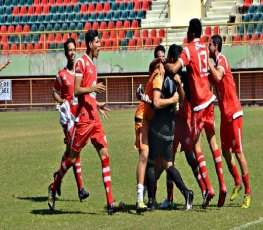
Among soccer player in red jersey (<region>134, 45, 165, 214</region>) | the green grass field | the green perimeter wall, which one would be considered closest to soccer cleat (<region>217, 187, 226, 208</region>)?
the green grass field

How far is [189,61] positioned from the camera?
12156mm

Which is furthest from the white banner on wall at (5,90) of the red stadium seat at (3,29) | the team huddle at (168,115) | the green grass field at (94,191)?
the team huddle at (168,115)

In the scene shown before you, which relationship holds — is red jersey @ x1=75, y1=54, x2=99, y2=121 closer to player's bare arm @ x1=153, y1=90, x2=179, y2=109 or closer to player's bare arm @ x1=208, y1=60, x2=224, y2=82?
player's bare arm @ x1=153, y1=90, x2=179, y2=109

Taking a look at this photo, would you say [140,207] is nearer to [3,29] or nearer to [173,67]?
[173,67]

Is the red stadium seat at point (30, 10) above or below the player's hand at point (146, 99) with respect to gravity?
above

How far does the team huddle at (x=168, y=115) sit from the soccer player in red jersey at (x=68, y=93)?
0.83 m

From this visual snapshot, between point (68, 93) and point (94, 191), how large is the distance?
61.3 inches

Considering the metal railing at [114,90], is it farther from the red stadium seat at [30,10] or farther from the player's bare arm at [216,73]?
the player's bare arm at [216,73]

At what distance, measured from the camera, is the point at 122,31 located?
4081 cm

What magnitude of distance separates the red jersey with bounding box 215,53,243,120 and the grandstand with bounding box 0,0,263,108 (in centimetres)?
2536

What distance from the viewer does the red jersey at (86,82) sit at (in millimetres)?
12039

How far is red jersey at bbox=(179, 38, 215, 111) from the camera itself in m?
12.2

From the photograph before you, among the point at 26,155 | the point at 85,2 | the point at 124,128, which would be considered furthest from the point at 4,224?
the point at 85,2

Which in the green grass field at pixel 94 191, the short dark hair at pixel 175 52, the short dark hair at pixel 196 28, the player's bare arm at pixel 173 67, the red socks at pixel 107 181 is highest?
the short dark hair at pixel 196 28
